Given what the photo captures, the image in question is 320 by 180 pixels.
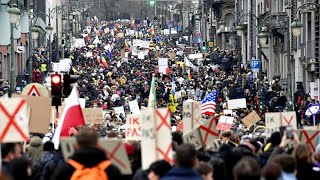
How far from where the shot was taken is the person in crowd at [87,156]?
11.9 metres

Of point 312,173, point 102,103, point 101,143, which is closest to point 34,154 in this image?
point 101,143

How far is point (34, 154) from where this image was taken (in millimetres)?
17750

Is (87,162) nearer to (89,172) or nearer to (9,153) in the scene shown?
(89,172)

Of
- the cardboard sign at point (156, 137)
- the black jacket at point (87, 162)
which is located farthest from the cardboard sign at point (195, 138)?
the black jacket at point (87, 162)

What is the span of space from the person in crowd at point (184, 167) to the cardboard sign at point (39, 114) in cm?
887

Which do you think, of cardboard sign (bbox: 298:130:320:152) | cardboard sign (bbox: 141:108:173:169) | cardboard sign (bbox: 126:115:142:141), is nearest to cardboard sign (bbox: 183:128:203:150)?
cardboard sign (bbox: 126:115:142:141)

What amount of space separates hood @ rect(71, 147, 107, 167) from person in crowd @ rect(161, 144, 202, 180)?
97cm

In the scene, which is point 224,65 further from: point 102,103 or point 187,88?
point 102,103

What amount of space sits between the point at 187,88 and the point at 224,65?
12095mm

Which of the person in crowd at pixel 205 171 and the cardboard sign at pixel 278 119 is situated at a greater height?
the cardboard sign at pixel 278 119

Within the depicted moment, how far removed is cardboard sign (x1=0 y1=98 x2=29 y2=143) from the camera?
12.7m

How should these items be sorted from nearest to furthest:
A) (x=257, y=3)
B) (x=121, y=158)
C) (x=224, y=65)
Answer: (x=121, y=158)
(x=224, y=65)
(x=257, y=3)

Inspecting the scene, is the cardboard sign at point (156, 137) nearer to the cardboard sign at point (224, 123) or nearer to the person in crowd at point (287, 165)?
the person in crowd at point (287, 165)

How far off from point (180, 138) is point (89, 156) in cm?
450
